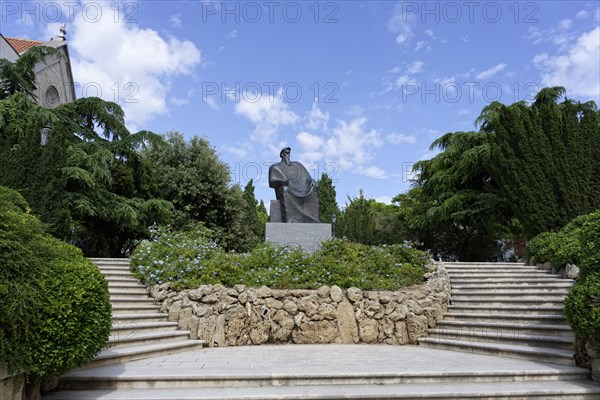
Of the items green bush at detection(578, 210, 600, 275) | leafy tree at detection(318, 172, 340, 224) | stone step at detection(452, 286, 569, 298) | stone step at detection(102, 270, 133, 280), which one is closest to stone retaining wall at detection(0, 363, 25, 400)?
green bush at detection(578, 210, 600, 275)

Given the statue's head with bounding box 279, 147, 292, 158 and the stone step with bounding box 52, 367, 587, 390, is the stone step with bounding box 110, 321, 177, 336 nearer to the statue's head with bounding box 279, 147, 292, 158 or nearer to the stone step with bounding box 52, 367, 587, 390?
the stone step with bounding box 52, 367, 587, 390

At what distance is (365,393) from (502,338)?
141 inches

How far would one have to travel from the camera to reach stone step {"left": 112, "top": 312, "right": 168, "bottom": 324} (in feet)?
22.8

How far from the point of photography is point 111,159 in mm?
14664

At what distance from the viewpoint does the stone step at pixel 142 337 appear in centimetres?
601

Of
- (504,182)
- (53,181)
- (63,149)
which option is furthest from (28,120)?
(504,182)

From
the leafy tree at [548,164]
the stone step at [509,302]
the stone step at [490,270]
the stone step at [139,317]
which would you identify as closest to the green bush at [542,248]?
the stone step at [490,270]

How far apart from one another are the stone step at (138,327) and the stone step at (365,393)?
2.11 metres

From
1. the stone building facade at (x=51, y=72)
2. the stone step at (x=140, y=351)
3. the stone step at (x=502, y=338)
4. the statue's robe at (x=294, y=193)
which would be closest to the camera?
the stone step at (x=140, y=351)

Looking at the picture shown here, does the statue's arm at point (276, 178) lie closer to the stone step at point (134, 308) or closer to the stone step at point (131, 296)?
the stone step at point (131, 296)

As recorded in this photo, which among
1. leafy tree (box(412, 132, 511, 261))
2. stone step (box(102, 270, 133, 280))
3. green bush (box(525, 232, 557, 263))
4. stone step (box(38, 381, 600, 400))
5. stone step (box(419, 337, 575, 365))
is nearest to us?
stone step (box(38, 381, 600, 400))

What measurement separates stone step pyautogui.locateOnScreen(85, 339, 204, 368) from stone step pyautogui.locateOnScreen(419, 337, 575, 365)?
4.36 meters

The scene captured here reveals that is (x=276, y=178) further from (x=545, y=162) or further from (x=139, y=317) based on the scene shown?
(x=545, y=162)

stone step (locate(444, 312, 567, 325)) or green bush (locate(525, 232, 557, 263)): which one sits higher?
green bush (locate(525, 232, 557, 263))
